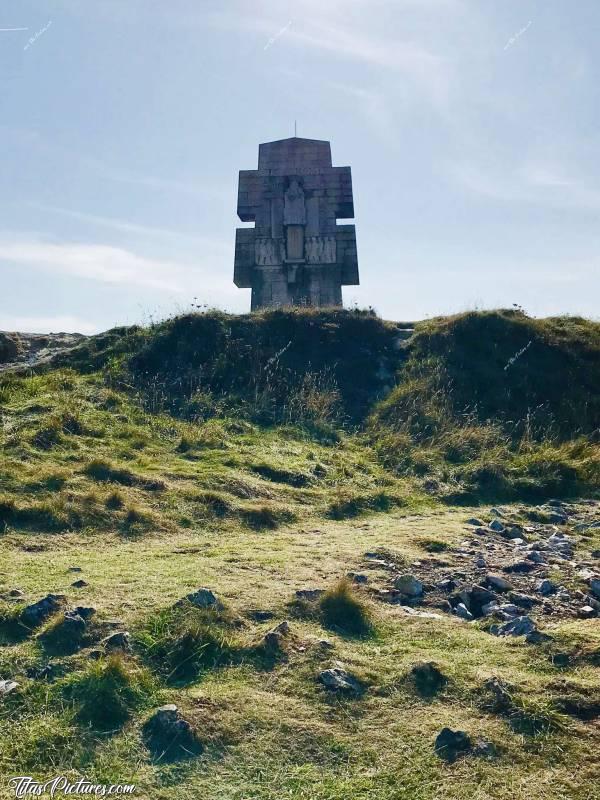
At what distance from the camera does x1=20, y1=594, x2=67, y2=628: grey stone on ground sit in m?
5.01

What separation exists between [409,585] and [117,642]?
2458 millimetres

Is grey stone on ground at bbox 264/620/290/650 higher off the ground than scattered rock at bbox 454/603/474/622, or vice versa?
grey stone on ground at bbox 264/620/290/650

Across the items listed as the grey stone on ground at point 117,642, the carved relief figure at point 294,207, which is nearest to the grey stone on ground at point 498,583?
the grey stone on ground at point 117,642

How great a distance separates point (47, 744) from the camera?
12.4 ft

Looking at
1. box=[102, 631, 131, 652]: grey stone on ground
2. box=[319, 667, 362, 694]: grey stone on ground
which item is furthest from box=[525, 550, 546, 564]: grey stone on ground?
box=[102, 631, 131, 652]: grey stone on ground

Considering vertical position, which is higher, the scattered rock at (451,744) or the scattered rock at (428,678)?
the scattered rock at (428,678)

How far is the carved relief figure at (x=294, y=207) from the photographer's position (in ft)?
64.6

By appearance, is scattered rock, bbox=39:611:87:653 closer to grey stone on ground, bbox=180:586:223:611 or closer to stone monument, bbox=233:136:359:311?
grey stone on ground, bbox=180:586:223:611

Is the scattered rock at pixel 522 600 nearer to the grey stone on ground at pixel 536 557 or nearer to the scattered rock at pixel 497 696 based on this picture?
the grey stone on ground at pixel 536 557

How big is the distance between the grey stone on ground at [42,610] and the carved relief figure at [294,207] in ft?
51.5

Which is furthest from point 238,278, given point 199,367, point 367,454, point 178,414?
point 367,454

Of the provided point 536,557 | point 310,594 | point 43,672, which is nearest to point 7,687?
point 43,672

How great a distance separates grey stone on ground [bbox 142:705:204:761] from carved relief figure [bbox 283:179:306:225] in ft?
55.5

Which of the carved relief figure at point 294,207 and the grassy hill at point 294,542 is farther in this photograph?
the carved relief figure at point 294,207
